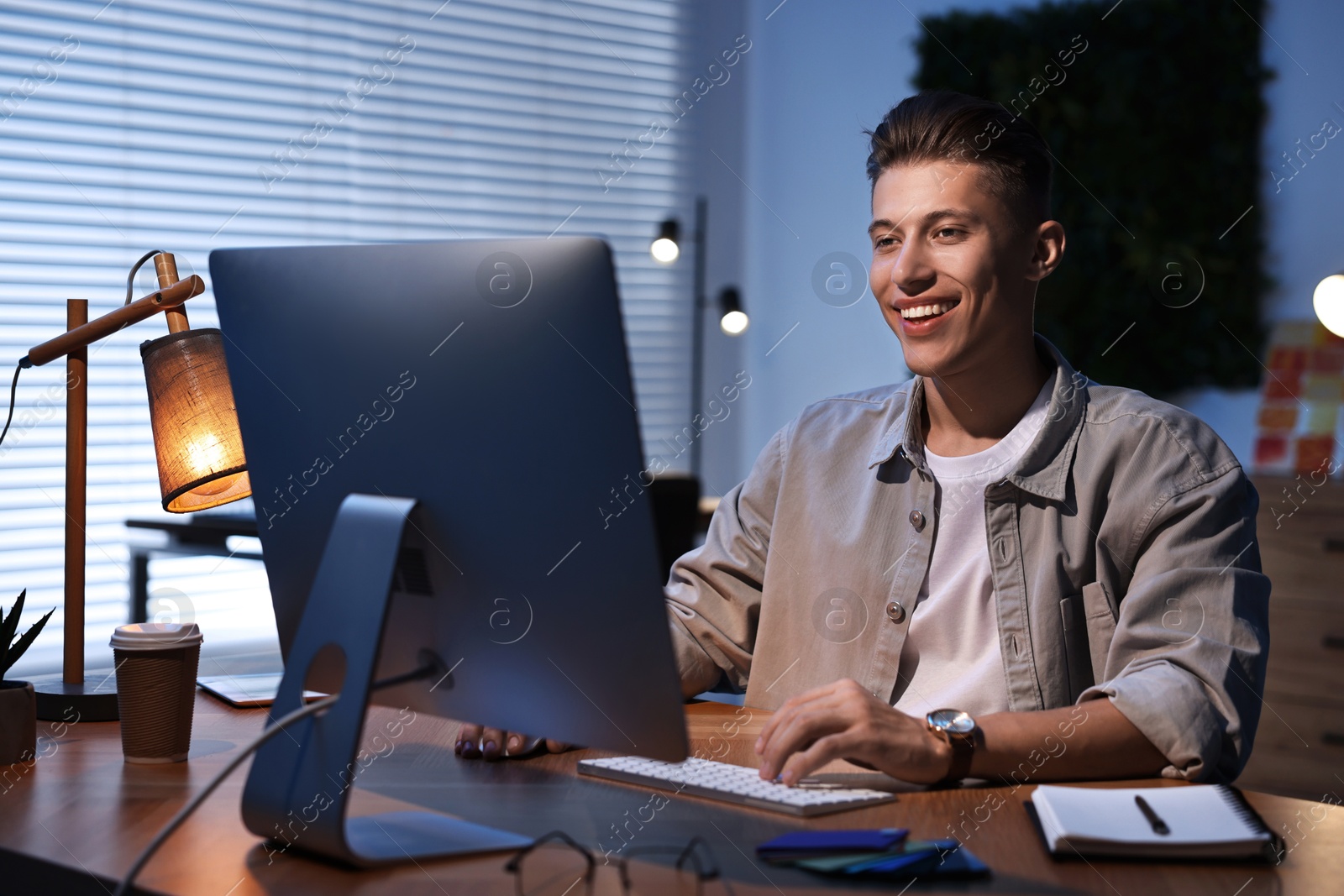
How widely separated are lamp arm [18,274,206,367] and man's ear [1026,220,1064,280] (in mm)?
1136

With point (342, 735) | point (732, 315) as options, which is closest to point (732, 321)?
point (732, 315)

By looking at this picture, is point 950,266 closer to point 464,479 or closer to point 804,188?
point 464,479

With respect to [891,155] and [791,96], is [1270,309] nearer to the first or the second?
[791,96]

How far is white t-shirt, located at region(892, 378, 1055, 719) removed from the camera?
63.2 inches

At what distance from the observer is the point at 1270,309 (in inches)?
146

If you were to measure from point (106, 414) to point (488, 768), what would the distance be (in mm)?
2713

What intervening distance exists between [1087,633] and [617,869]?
2.85ft

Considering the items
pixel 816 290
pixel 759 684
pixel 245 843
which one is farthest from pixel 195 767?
pixel 816 290

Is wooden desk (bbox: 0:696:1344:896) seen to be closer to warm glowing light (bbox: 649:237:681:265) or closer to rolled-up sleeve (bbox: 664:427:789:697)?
rolled-up sleeve (bbox: 664:427:789:697)

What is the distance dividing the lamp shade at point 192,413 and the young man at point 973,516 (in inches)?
25.3

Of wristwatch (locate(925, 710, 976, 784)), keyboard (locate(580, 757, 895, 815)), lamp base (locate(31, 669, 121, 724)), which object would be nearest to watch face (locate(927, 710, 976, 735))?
wristwatch (locate(925, 710, 976, 784))

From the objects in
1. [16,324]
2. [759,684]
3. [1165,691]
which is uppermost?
[16,324]

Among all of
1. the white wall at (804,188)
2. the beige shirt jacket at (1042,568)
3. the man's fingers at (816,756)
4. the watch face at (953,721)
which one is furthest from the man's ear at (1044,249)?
the white wall at (804,188)

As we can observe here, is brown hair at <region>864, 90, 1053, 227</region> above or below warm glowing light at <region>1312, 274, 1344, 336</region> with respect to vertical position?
above
